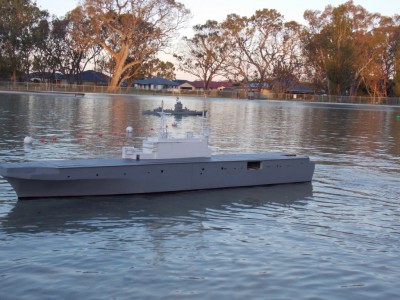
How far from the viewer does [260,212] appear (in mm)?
14375

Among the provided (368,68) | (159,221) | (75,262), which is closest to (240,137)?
(159,221)

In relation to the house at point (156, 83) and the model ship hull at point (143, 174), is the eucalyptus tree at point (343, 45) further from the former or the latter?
the model ship hull at point (143, 174)

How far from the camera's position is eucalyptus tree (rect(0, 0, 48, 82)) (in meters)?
104

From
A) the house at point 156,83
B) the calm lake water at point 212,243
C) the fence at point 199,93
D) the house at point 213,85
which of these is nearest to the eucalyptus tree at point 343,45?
the fence at point 199,93

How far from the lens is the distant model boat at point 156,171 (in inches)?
558

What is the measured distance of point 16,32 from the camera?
10475cm

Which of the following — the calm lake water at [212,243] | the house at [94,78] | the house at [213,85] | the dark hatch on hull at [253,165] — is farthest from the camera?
the house at [213,85]

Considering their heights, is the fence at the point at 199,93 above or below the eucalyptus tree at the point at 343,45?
below

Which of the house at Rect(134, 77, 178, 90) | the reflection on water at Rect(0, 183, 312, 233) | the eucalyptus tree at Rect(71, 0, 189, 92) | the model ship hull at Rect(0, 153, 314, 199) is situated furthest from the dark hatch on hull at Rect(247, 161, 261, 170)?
the house at Rect(134, 77, 178, 90)

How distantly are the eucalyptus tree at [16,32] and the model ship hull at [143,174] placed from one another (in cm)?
9481

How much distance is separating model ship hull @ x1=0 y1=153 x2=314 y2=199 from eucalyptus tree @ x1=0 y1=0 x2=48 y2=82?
9481 centimetres

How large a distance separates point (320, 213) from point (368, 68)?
102384 mm

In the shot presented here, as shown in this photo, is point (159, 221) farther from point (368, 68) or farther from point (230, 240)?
point (368, 68)

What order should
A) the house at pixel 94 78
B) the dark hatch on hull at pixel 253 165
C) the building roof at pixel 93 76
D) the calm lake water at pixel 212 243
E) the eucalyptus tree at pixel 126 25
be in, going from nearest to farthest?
1. the calm lake water at pixel 212 243
2. the dark hatch on hull at pixel 253 165
3. the eucalyptus tree at pixel 126 25
4. the house at pixel 94 78
5. the building roof at pixel 93 76
